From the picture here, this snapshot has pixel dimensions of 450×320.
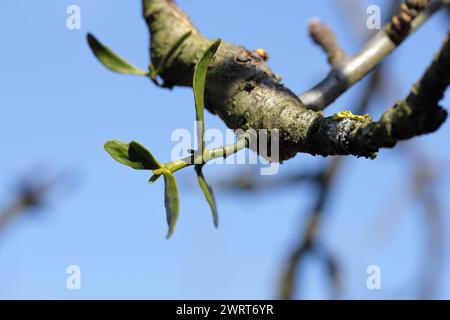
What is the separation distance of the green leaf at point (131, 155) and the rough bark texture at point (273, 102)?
7.8 inches

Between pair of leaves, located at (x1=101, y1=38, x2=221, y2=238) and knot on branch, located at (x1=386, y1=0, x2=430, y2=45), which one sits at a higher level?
knot on branch, located at (x1=386, y1=0, x2=430, y2=45)

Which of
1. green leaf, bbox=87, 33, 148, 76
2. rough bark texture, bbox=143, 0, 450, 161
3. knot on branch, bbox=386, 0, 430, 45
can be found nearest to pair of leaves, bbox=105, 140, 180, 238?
rough bark texture, bbox=143, 0, 450, 161

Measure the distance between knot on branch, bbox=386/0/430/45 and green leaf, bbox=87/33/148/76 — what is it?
1.55 ft

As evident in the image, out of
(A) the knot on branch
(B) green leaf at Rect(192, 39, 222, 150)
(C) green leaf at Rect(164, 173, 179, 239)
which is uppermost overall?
(A) the knot on branch

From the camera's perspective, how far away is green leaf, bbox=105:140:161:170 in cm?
85

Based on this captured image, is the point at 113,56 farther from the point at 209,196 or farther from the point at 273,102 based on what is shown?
the point at 209,196

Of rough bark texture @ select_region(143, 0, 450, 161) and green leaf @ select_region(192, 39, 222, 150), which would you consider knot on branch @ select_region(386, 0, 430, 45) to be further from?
green leaf @ select_region(192, 39, 222, 150)

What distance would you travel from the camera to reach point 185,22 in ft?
4.34

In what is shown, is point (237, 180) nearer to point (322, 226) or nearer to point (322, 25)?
point (322, 226)

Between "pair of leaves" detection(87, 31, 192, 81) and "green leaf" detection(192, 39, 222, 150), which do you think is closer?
"green leaf" detection(192, 39, 222, 150)

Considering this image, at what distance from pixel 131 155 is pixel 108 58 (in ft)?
1.25

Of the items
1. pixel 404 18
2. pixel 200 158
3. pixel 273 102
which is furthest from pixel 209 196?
pixel 404 18

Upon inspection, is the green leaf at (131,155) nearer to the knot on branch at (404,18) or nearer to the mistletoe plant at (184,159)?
the mistletoe plant at (184,159)
